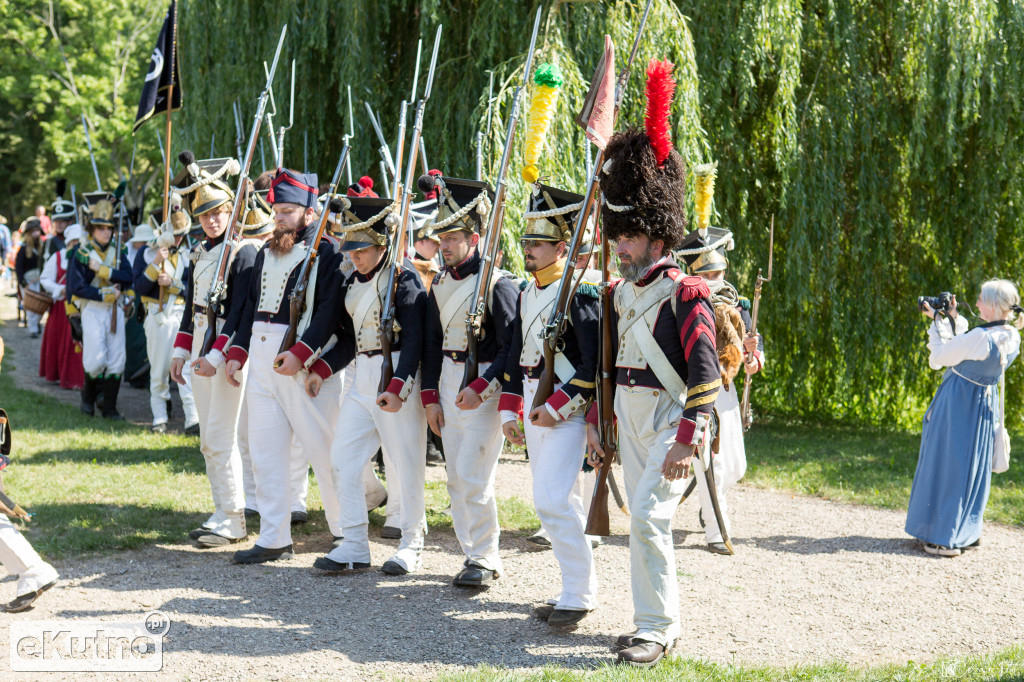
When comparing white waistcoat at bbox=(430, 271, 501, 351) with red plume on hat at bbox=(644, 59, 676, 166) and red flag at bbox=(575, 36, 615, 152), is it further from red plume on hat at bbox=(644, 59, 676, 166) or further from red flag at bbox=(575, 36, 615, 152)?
red plume on hat at bbox=(644, 59, 676, 166)

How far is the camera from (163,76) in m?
7.88

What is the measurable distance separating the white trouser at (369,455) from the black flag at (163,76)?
2.98 metres

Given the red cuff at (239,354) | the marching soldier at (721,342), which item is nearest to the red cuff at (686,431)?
the marching soldier at (721,342)

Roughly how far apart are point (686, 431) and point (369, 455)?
7.69 feet

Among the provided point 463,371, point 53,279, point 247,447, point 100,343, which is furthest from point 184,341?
point 53,279

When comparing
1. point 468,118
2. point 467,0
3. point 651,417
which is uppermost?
point 467,0

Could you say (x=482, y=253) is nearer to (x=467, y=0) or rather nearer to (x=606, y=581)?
(x=606, y=581)

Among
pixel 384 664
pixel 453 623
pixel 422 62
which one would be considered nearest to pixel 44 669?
pixel 384 664

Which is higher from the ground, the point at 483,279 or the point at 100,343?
the point at 483,279

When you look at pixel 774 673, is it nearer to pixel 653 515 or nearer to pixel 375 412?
pixel 653 515

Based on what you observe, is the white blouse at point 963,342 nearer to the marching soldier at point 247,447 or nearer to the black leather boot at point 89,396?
the marching soldier at point 247,447

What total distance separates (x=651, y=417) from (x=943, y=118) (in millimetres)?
7270

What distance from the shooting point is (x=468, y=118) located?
996cm

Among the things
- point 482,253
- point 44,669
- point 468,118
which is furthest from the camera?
point 468,118
